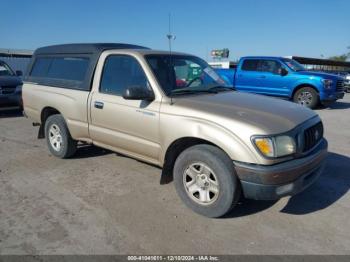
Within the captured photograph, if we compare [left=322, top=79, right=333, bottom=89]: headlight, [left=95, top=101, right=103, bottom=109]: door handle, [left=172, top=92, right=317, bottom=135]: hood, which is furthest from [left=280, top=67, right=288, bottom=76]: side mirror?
[left=95, top=101, right=103, bottom=109]: door handle

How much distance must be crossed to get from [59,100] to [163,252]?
3240mm

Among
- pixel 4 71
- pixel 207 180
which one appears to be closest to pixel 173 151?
pixel 207 180

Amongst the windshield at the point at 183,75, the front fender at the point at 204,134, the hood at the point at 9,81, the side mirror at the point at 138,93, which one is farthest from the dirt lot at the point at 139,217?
the hood at the point at 9,81

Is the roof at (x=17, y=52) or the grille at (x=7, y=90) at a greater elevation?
the roof at (x=17, y=52)

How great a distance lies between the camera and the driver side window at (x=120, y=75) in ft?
13.4

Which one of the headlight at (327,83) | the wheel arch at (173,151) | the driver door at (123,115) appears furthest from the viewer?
the headlight at (327,83)

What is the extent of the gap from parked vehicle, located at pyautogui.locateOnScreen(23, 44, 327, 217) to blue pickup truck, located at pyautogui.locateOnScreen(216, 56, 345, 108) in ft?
24.8

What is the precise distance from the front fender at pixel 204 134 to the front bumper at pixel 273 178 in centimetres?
11

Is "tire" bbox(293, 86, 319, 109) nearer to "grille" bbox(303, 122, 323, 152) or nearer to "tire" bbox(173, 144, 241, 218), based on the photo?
"grille" bbox(303, 122, 323, 152)

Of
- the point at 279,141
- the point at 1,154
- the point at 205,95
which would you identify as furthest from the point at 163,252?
the point at 1,154

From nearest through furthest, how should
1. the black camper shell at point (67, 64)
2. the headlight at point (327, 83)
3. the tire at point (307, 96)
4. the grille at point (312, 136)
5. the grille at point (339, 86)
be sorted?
the grille at point (312, 136) < the black camper shell at point (67, 64) < the headlight at point (327, 83) < the tire at point (307, 96) < the grille at point (339, 86)

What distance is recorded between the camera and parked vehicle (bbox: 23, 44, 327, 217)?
3.09 metres

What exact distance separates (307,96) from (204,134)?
9.35 meters

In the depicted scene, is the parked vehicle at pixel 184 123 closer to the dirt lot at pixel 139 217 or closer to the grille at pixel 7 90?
the dirt lot at pixel 139 217
